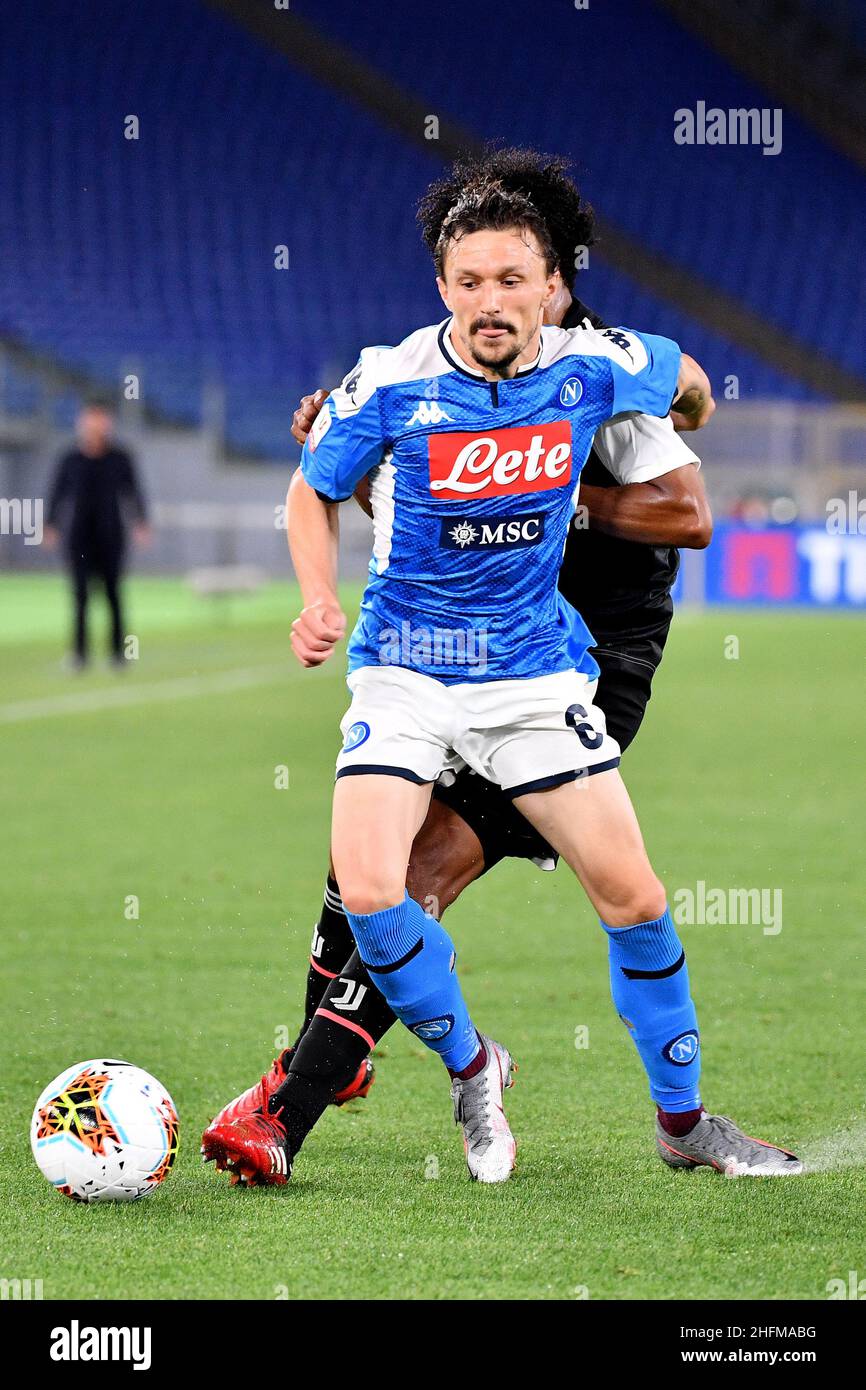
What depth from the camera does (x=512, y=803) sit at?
3.56m

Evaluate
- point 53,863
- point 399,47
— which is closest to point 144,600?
point 399,47

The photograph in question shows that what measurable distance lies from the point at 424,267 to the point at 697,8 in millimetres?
4383

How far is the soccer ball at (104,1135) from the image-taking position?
3223mm

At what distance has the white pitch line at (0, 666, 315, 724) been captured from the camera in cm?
1136

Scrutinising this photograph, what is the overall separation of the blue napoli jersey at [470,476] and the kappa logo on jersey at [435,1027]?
0.64 m

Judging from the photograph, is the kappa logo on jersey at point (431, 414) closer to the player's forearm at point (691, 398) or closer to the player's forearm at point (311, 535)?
the player's forearm at point (311, 535)

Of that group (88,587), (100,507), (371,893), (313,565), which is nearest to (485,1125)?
(371,893)

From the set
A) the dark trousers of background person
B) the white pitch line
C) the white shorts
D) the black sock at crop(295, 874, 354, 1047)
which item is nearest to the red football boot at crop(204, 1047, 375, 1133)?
the black sock at crop(295, 874, 354, 1047)

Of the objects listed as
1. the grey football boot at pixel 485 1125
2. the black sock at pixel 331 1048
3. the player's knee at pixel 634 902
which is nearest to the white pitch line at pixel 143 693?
the black sock at pixel 331 1048

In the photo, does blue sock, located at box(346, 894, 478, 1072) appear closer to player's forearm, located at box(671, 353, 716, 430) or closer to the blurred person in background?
player's forearm, located at box(671, 353, 716, 430)

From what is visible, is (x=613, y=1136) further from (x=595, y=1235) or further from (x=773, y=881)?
(x=773, y=881)

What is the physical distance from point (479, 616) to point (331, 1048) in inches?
34.3

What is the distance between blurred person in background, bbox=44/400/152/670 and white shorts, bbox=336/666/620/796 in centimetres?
1102

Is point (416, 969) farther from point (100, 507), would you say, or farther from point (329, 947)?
point (100, 507)
